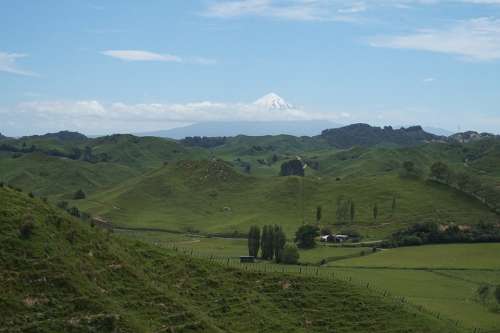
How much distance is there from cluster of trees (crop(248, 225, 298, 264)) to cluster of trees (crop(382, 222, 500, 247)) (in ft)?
137

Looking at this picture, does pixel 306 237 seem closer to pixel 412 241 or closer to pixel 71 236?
pixel 412 241

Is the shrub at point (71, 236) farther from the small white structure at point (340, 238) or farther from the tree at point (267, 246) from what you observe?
the small white structure at point (340, 238)

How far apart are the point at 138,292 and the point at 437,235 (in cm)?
11981

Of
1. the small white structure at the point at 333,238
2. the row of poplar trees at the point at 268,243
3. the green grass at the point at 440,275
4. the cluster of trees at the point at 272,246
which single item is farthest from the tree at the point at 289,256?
the small white structure at the point at 333,238

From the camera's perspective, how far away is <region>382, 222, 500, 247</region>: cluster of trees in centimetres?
17038

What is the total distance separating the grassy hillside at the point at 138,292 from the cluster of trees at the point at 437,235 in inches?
3275

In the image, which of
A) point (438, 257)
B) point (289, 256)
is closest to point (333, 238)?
point (438, 257)

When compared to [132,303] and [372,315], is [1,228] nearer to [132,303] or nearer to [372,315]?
[132,303]

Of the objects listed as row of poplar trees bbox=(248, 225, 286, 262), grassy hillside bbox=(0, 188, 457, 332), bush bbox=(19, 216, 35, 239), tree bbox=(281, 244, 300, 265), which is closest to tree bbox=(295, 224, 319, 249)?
row of poplar trees bbox=(248, 225, 286, 262)

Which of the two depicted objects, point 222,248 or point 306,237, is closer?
point 222,248

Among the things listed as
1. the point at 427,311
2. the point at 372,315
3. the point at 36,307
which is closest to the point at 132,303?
the point at 36,307

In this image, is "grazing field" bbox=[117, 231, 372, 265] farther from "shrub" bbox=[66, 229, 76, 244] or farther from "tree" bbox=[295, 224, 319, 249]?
"shrub" bbox=[66, 229, 76, 244]

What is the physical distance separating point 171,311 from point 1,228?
929 inches

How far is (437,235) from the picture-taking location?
173 metres
